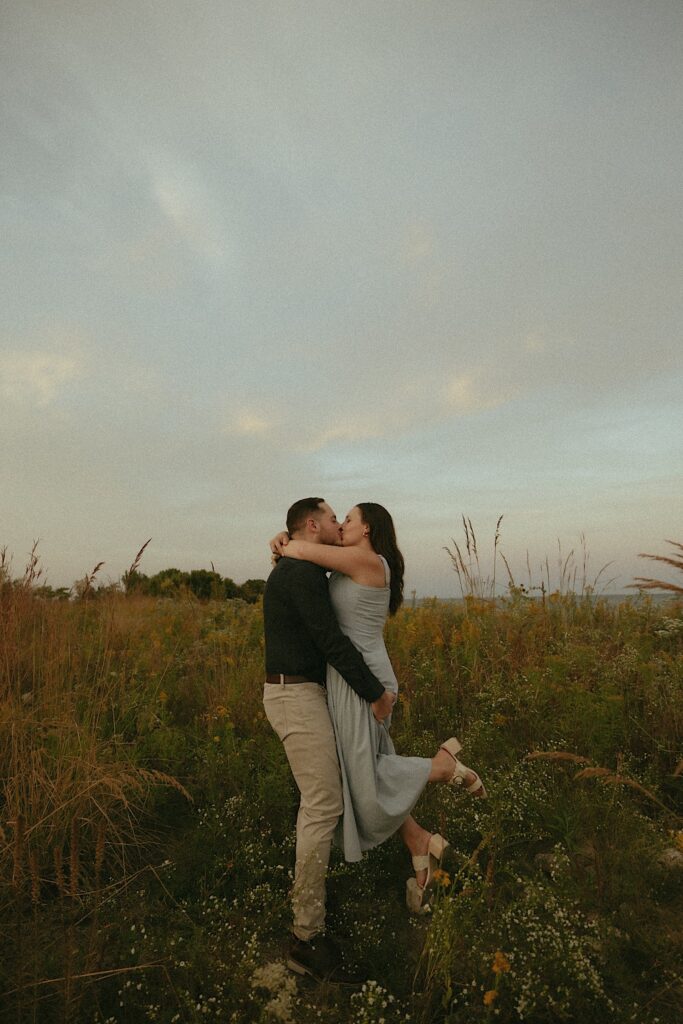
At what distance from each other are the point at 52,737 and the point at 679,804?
4.39 metres

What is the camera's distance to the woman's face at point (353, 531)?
3.88 m

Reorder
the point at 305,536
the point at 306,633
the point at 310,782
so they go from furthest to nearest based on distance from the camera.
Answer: the point at 305,536 < the point at 306,633 < the point at 310,782

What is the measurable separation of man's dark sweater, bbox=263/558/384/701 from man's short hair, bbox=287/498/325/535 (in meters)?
0.31

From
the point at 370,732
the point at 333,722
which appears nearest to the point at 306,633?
the point at 333,722

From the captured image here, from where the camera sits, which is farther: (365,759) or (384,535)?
(384,535)

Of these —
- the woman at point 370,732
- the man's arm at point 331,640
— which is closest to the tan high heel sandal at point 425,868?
Result: the woman at point 370,732

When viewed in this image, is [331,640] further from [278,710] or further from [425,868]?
[425,868]

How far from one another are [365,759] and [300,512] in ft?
4.86

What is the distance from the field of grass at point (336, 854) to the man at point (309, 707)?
0.80 feet

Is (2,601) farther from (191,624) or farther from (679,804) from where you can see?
(679,804)

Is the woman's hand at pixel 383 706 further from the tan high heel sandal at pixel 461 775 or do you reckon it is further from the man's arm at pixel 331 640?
the tan high heel sandal at pixel 461 775

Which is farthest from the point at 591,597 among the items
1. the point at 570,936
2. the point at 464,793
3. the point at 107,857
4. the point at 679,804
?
the point at 107,857

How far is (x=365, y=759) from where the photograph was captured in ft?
11.1

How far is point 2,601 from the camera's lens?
195 inches
